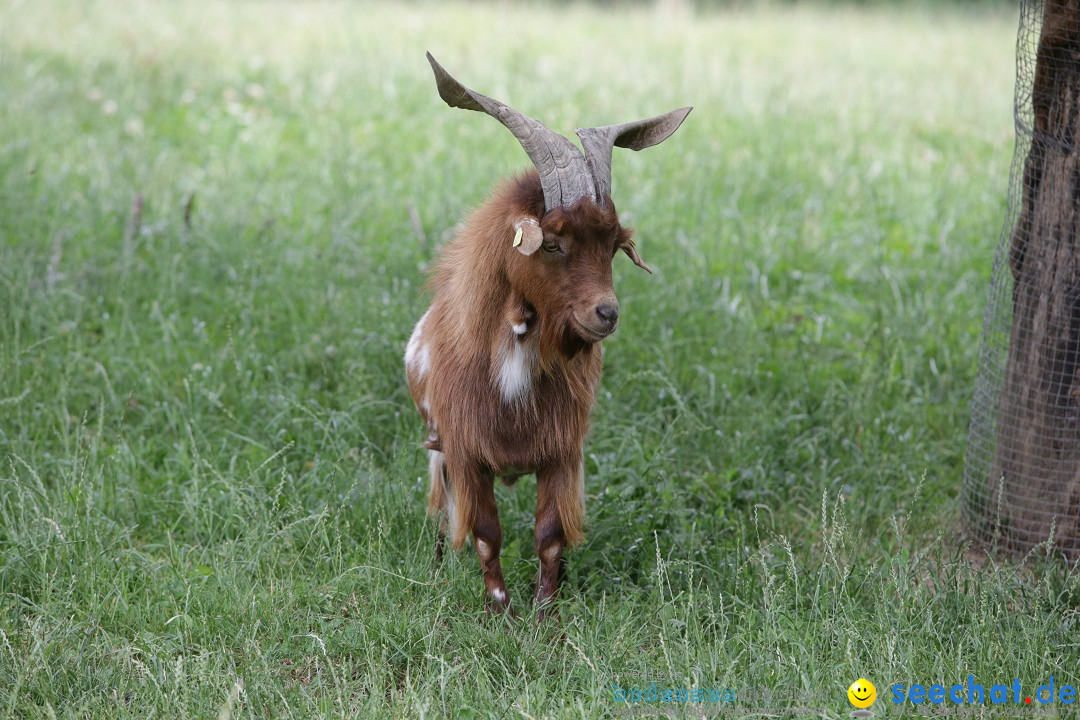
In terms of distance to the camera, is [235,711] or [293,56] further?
[293,56]

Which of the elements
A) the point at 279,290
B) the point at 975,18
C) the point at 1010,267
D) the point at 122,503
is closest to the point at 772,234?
the point at 1010,267

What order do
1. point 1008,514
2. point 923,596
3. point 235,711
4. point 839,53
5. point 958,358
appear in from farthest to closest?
point 839,53 < point 958,358 < point 1008,514 < point 923,596 < point 235,711

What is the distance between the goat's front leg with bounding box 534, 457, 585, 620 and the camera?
3836 mm

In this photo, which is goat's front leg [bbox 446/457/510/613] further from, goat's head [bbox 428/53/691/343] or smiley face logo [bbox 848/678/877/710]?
smiley face logo [bbox 848/678/877/710]

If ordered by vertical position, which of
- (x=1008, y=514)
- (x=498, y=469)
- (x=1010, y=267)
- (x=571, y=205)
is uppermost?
(x=571, y=205)

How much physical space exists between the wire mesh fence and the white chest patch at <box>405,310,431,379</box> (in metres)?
2.14

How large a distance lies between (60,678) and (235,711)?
573 mm

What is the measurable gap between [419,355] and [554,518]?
Result: 865 millimetres

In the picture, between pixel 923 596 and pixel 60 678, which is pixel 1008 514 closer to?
pixel 923 596

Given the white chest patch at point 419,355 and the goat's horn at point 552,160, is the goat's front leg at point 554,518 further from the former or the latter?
the goat's horn at point 552,160

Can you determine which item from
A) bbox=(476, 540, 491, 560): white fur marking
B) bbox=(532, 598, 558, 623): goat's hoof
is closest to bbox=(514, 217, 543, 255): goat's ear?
bbox=(476, 540, 491, 560): white fur marking

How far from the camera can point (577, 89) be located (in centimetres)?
898

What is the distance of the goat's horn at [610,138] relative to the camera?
11.3 feet

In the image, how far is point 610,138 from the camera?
11.8 feet
